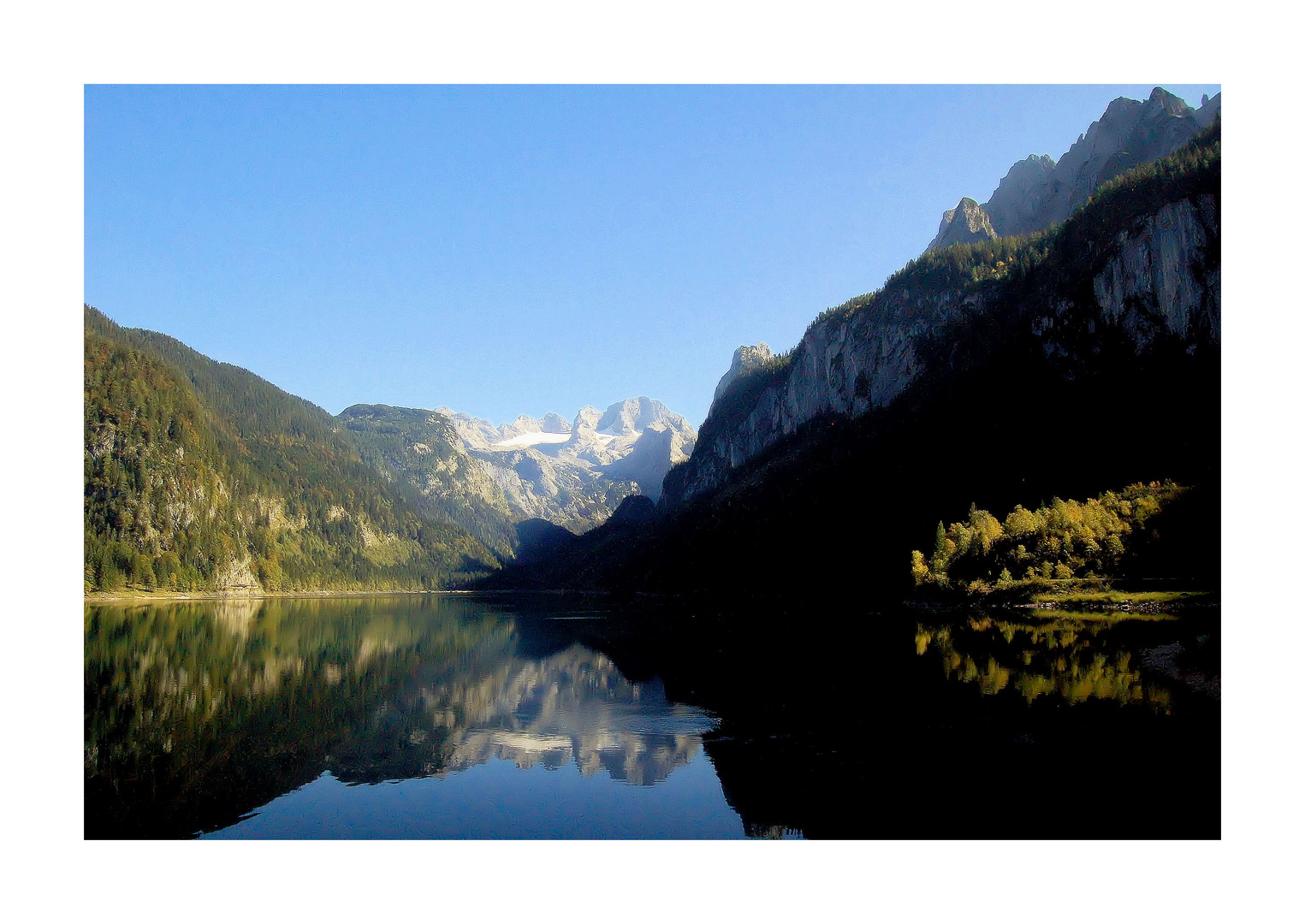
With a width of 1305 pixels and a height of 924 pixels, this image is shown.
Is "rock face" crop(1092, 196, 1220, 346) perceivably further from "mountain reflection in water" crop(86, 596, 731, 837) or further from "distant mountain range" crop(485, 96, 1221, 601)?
"mountain reflection in water" crop(86, 596, 731, 837)

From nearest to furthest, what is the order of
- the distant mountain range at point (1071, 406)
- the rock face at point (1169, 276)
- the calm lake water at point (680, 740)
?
the calm lake water at point (680, 740), the distant mountain range at point (1071, 406), the rock face at point (1169, 276)

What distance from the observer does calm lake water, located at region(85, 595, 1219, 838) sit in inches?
1009

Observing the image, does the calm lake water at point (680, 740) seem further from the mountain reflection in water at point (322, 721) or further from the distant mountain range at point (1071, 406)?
the distant mountain range at point (1071, 406)

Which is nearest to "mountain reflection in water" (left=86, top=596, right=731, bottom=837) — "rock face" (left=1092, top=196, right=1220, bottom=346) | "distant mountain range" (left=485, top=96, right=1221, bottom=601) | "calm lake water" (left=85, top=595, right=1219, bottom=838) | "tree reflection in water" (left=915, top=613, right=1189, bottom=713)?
"calm lake water" (left=85, top=595, right=1219, bottom=838)

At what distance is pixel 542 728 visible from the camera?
4228cm

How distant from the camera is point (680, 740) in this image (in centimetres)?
3697

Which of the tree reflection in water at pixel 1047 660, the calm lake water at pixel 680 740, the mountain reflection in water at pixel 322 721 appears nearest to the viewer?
the calm lake water at pixel 680 740

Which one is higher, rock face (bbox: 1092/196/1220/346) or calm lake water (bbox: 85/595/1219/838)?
rock face (bbox: 1092/196/1220/346)

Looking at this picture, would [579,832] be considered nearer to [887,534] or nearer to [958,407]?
[887,534]

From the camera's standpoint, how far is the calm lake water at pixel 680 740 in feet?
84.1

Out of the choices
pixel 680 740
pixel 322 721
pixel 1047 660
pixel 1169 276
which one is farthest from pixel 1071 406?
pixel 322 721

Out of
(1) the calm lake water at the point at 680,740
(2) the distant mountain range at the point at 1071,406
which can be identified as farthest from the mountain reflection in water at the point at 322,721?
(2) the distant mountain range at the point at 1071,406

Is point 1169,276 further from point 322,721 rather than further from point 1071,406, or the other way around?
A: point 322,721
